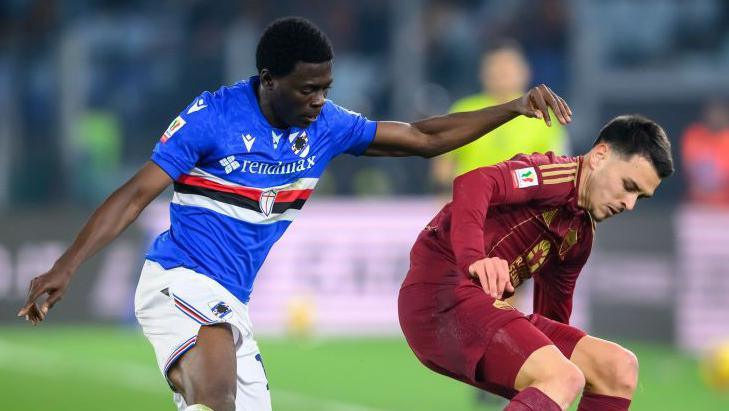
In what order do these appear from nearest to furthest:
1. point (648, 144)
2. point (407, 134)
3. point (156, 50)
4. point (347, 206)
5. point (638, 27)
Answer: point (648, 144), point (407, 134), point (347, 206), point (156, 50), point (638, 27)

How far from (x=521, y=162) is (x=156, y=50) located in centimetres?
1081

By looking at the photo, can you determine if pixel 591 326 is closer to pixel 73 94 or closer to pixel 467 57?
pixel 467 57

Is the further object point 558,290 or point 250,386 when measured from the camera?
point 558,290

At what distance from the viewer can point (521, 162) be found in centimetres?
570

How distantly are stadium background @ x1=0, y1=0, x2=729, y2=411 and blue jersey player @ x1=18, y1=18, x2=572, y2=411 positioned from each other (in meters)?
5.09

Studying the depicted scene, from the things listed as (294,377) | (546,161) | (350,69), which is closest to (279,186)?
(546,161)

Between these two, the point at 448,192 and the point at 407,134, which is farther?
the point at 448,192

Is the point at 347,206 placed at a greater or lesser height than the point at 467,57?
lesser

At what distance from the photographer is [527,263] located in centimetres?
588

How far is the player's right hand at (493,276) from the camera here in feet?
16.7

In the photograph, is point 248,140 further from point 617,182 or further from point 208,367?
point 617,182

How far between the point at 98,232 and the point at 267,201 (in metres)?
0.84

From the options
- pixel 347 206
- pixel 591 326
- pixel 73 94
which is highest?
pixel 73 94

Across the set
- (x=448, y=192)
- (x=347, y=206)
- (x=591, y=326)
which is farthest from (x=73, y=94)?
(x=591, y=326)
